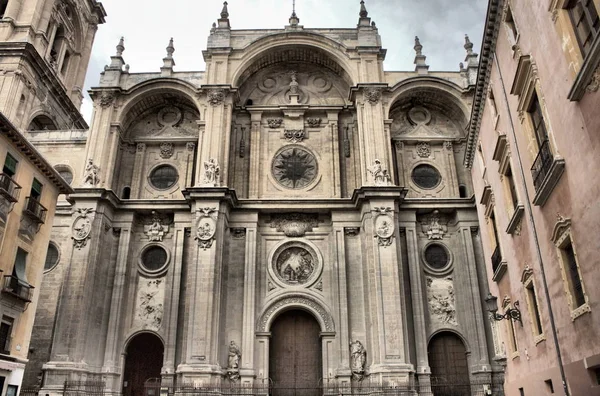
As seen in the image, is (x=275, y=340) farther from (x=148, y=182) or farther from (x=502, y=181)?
(x=502, y=181)

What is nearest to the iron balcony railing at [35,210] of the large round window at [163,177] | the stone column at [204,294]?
the stone column at [204,294]

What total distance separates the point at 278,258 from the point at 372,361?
6.78m

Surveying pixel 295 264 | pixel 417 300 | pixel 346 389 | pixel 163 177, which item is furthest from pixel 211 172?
pixel 346 389

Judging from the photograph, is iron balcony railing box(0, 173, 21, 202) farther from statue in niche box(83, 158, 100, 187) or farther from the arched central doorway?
the arched central doorway

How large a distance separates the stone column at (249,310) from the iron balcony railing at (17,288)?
9.19 m

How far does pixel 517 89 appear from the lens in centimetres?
1329

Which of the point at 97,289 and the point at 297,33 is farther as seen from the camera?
the point at 297,33

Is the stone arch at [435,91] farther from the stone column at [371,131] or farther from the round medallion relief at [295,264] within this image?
the round medallion relief at [295,264]

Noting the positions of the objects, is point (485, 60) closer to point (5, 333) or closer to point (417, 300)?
point (417, 300)

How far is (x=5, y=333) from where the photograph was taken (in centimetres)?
1745

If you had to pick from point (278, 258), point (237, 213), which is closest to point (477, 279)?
point (278, 258)

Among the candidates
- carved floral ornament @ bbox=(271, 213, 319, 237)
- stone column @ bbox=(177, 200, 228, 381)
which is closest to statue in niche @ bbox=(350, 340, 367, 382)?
stone column @ bbox=(177, 200, 228, 381)

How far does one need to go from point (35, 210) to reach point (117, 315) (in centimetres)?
715

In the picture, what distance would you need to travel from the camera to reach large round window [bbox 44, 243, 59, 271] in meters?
25.0
